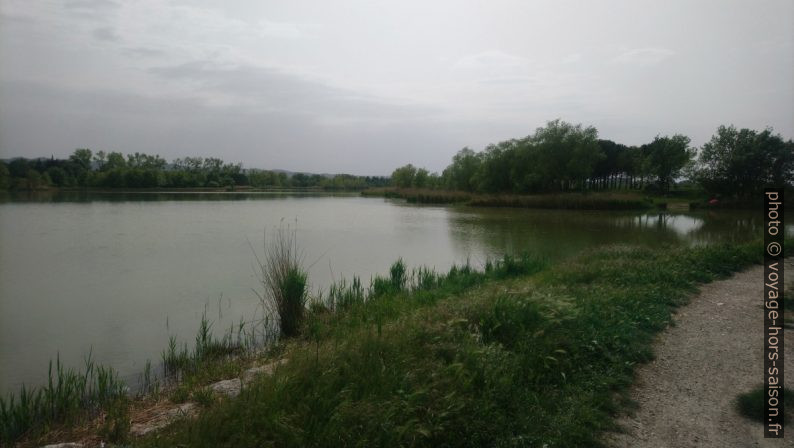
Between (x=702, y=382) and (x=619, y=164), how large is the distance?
6236cm

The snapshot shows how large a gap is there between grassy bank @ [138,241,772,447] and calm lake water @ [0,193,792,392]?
3.09m

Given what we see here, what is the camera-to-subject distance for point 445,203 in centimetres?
5297

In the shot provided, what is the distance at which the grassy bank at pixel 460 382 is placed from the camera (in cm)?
280

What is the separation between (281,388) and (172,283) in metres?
7.85

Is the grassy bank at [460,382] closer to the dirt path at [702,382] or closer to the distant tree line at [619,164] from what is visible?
the dirt path at [702,382]

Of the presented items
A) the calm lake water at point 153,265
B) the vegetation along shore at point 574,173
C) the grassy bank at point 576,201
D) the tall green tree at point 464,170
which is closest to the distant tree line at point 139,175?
the vegetation along shore at point 574,173

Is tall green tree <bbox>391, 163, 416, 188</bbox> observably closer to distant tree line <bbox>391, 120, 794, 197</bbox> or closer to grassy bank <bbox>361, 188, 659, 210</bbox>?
distant tree line <bbox>391, 120, 794, 197</bbox>

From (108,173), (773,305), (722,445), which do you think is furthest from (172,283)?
(108,173)

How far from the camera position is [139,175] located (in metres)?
70.4

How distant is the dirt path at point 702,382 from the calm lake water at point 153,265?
5.64 meters

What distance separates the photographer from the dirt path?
3066 mm

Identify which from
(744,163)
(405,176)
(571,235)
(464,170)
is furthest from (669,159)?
(405,176)

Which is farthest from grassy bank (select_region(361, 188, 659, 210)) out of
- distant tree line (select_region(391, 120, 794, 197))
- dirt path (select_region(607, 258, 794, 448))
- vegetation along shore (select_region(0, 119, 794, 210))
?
dirt path (select_region(607, 258, 794, 448))

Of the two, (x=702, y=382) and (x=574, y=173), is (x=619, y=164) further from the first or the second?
(x=702, y=382)
